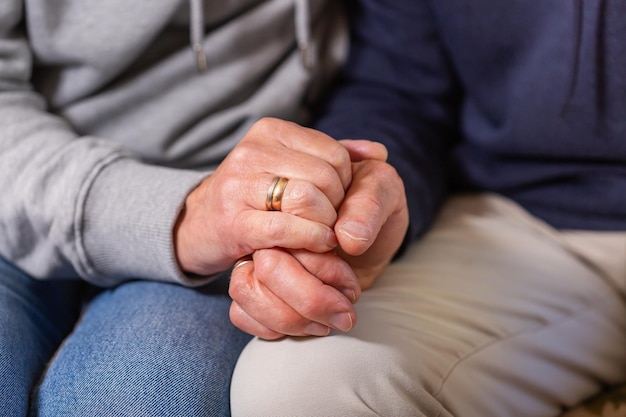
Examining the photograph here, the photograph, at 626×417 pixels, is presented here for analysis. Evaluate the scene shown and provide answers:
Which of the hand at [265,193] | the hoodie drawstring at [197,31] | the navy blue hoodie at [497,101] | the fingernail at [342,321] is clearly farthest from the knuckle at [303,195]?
the hoodie drawstring at [197,31]

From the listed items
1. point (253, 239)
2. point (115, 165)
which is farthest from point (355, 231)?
point (115, 165)

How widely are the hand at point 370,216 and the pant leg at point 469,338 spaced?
1.8 inches

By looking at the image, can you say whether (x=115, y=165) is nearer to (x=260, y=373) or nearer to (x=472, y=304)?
(x=260, y=373)

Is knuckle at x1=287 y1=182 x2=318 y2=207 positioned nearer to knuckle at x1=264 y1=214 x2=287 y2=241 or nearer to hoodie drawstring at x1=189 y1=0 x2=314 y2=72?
knuckle at x1=264 y1=214 x2=287 y2=241

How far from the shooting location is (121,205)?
2.16ft

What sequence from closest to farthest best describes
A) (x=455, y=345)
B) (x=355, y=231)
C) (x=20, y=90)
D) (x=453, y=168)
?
1. (x=355, y=231)
2. (x=455, y=345)
3. (x=20, y=90)
4. (x=453, y=168)

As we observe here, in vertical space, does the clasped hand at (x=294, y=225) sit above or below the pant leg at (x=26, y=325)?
above

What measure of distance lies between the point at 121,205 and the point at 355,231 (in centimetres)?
27

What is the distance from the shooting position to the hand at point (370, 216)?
544 mm

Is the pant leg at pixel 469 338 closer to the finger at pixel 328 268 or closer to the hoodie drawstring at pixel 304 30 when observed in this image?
the finger at pixel 328 268

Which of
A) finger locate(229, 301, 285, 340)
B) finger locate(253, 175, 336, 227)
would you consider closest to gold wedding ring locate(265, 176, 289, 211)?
finger locate(253, 175, 336, 227)

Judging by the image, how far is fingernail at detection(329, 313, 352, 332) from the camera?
21.6 inches

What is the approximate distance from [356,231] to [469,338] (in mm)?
214

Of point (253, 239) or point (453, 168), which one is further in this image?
point (453, 168)
